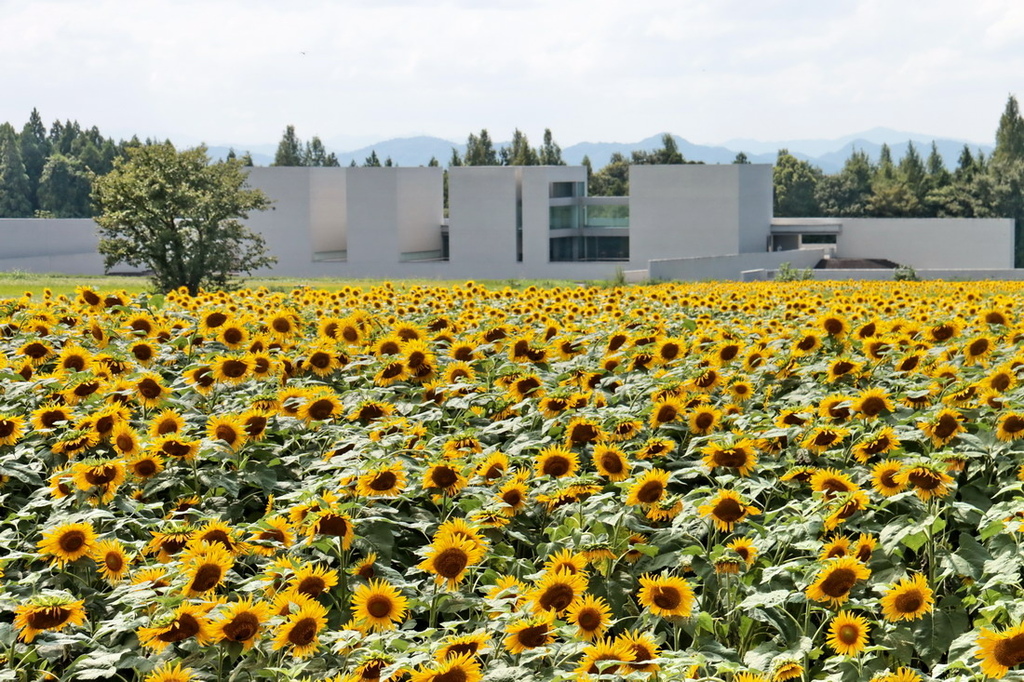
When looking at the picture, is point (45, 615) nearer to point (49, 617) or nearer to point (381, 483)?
point (49, 617)

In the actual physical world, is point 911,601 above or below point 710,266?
above

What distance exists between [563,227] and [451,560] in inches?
2589

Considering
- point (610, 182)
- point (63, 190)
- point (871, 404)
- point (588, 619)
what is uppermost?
point (610, 182)

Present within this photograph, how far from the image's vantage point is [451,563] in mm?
3424

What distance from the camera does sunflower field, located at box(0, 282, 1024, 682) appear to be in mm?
3215

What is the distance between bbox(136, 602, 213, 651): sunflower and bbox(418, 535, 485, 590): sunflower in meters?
0.65

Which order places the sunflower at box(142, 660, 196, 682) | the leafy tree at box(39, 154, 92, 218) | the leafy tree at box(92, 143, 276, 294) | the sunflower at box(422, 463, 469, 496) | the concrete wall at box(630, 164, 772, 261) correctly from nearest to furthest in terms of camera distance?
the sunflower at box(142, 660, 196, 682), the sunflower at box(422, 463, 469, 496), the leafy tree at box(92, 143, 276, 294), the concrete wall at box(630, 164, 772, 261), the leafy tree at box(39, 154, 92, 218)

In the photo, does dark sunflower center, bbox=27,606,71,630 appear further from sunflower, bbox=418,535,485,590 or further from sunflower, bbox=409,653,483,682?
sunflower, bbox=409,653,483,682

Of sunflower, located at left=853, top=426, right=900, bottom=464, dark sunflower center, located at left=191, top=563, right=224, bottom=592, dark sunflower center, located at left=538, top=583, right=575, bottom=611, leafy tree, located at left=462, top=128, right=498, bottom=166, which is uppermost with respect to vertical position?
leafy tree, located at left=462, top=128, right=498, bottom=166

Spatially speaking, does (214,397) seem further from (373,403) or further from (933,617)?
(933,617)

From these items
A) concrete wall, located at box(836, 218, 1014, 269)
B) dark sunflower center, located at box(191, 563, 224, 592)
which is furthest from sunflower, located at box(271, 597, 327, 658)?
concrete wall, located at box(836, 218, 1014, 269)

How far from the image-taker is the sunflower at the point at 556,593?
3217 mm

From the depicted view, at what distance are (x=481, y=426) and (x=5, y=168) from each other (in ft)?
327

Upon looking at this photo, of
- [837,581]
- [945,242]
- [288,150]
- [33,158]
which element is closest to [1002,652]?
[837,581]
